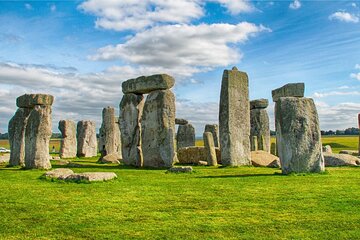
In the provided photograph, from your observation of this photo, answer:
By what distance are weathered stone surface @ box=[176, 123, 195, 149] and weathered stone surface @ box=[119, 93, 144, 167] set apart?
862 centimetres

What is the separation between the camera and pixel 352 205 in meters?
7.20

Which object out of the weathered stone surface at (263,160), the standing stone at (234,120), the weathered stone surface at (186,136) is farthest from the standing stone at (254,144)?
the standing stone at (234,120)

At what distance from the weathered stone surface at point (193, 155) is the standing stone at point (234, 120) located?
6.84 feet

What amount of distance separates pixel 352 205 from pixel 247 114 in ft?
31.7

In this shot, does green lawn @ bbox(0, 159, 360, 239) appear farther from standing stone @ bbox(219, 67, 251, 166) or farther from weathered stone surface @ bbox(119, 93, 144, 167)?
weathered stone surface @ bbox(119, 93, 144, 167)

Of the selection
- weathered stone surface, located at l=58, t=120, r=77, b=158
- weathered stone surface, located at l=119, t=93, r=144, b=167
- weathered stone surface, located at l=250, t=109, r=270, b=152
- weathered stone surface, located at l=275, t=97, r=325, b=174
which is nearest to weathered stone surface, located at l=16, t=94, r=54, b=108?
weathered stone surface, located at l=119, t=93, r=144, b=167

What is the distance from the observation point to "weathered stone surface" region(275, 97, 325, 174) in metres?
11.7

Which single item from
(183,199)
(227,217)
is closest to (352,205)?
(227,217)

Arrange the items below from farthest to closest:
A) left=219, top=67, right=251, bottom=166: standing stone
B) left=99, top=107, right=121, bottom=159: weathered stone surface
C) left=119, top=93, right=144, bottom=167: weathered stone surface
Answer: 1. left=99, top=107, right=121, bottom=159: weathered stone surface
2. left=119, top=93, right=144, bottom=167: weathered stone surface
3. left=219, top=67, right=251, bottom=166: standing stone

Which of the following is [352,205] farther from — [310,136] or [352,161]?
[352,161]

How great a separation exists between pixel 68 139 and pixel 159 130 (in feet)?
46.6

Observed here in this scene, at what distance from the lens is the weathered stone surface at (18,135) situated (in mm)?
16578

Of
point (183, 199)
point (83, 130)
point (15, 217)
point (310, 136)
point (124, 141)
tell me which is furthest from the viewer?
point (83, 130)

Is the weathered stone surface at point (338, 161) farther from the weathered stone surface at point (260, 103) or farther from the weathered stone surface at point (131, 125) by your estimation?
the weathered stone surface at point (260, 103)
